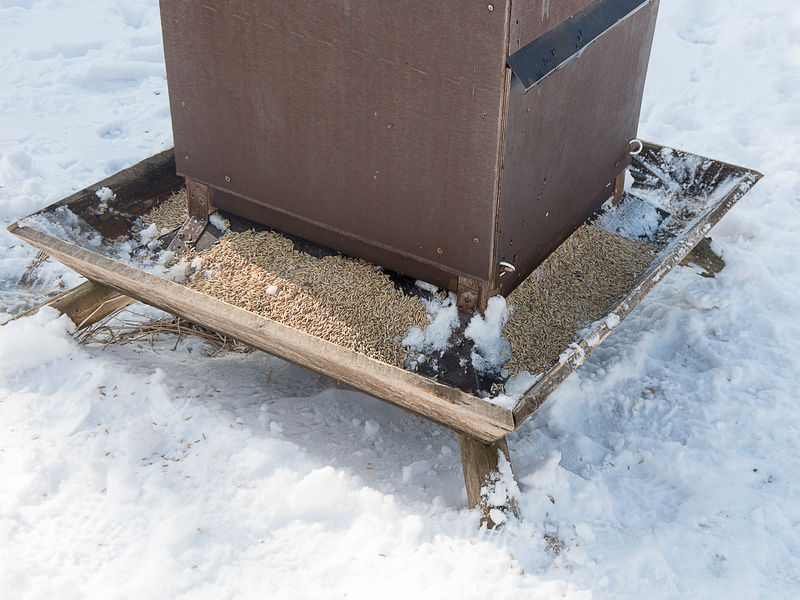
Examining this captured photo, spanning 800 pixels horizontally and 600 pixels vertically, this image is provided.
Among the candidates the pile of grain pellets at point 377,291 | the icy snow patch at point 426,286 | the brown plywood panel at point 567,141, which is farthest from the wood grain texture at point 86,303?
the brown plywood panel at point 567,141

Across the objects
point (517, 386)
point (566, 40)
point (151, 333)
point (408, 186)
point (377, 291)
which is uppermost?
point (566, 40)

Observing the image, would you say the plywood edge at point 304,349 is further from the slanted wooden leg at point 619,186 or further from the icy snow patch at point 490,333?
the slanted wooden leg at point 619,186

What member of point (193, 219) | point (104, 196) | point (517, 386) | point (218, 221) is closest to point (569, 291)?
point (517, 386)

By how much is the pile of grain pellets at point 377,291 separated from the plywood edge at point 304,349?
137 millimetres

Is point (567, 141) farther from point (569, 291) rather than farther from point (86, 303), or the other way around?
point (86, 303)

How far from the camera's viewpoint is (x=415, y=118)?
2658mm

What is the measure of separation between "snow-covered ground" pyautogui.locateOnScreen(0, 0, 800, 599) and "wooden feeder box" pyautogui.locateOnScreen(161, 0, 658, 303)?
25.3 inches

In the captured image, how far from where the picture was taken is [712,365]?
3.55 m

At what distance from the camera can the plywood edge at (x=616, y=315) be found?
8.21 feet

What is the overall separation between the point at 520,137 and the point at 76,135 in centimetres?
324

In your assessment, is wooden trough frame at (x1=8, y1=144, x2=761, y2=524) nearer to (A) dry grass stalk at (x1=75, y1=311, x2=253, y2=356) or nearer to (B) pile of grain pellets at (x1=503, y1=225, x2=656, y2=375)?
(B) pile of grain pellets at (x1=503, y1=225, x2=656, y2=375)

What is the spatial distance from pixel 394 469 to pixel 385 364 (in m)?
0.54

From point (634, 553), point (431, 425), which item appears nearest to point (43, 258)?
point (431, 425)

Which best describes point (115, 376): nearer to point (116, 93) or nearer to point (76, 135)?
point (76, 135)
